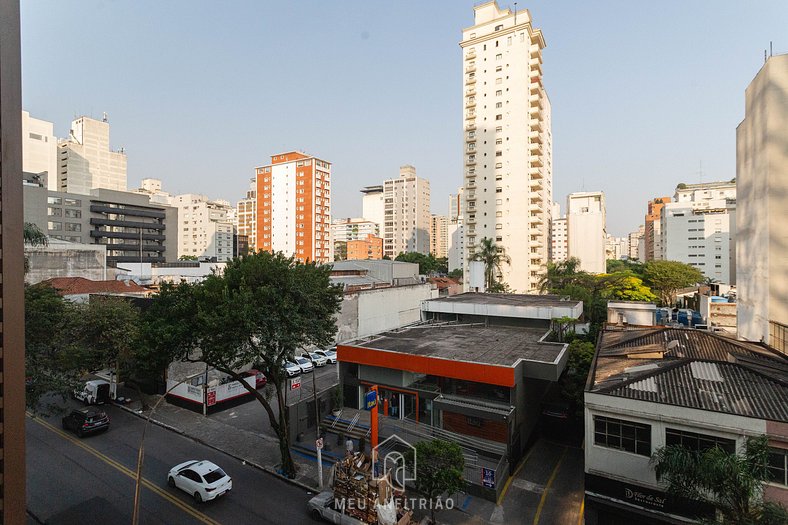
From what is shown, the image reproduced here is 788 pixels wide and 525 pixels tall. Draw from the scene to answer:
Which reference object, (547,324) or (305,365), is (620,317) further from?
(305,365)

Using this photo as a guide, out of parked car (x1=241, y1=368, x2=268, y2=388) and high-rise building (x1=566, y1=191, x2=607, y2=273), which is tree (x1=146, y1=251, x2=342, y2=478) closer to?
parked car (x1=241, y1=368, x2=268, y2=388)

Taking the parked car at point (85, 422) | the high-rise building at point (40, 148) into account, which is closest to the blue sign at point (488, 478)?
the parked car at point (85, 422)

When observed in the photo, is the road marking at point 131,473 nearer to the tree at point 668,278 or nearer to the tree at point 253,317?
the tree at point 253,317

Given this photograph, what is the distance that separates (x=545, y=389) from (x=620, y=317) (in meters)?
17.1

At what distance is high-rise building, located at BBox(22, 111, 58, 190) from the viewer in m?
97.7

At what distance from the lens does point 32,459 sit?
21.0m

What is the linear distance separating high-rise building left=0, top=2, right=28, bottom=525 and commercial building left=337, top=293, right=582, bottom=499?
16.6 meters

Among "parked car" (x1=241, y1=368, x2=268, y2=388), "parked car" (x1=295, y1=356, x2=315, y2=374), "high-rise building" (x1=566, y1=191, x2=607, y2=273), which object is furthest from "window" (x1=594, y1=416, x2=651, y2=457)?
"high-rise building" (x1=566, y1=191, x2=607, y2=273)

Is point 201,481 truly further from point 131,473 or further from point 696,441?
point 696,441

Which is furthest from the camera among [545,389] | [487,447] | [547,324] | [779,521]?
[547,324]

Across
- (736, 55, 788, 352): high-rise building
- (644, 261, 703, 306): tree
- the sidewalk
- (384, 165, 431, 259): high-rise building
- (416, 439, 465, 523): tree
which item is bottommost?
the sidewalk

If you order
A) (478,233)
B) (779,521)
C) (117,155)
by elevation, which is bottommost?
(779,521)

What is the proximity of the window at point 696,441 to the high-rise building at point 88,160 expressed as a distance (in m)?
146

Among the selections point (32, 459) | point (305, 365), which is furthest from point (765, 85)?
point (32, 459)
